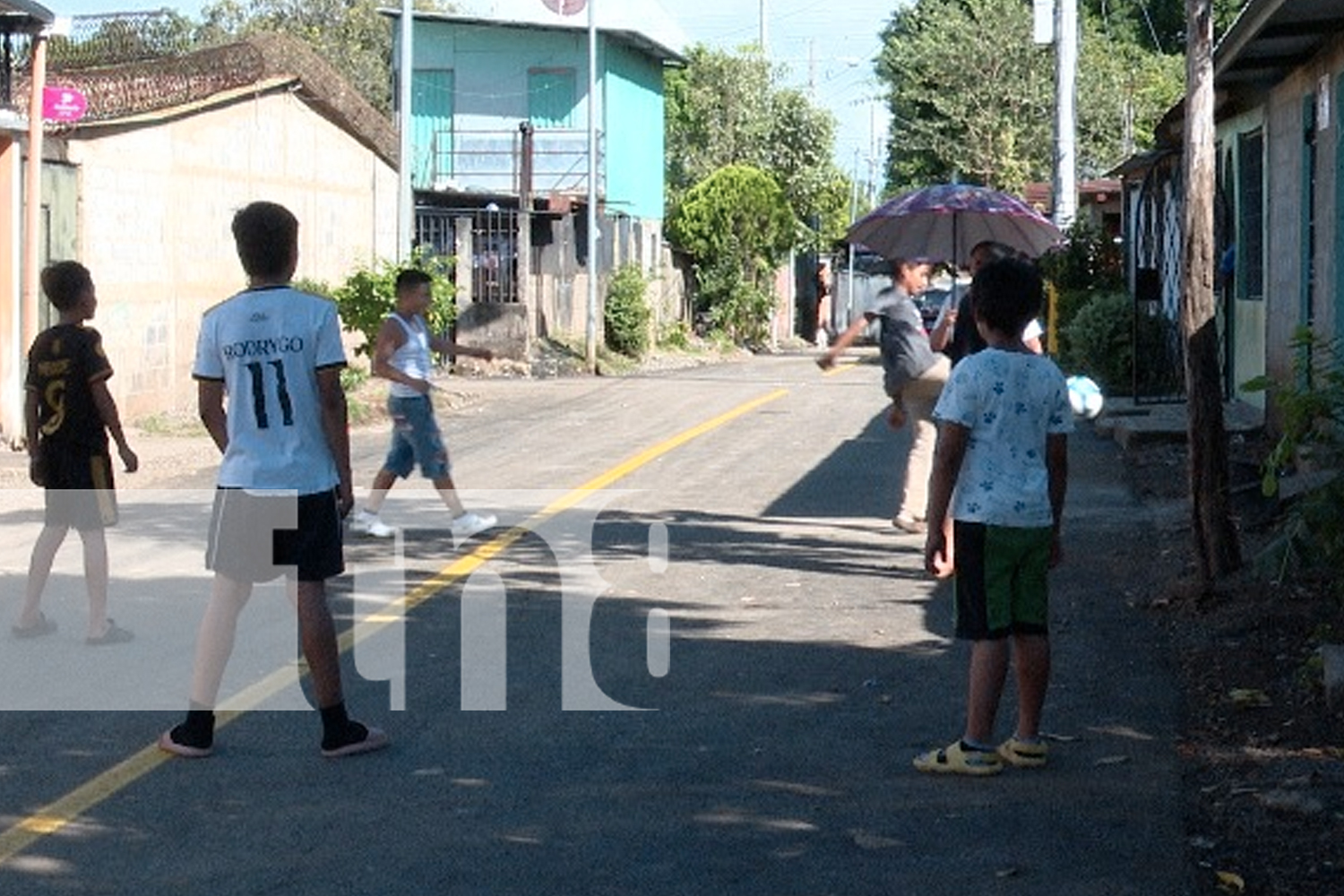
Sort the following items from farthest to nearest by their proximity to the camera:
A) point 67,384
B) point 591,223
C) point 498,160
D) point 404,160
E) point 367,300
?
point 498,160 → point 591,223 → point 404,160 → point 367,300 → point 67,384

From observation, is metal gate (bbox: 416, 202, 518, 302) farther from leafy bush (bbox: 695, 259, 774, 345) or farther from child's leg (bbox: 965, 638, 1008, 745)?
child's leg (bbox: 965, 638, 1008, 745)

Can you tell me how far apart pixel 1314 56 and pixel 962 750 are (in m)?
9.54

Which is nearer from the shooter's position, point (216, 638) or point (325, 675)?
point (325, 675)

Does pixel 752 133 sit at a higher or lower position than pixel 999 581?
higher

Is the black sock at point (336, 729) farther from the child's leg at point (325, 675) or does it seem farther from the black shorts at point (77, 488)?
the black shorts at point (77, 488)

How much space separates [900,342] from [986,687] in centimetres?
603

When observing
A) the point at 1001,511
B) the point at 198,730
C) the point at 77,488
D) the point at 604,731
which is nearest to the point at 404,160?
the point at 77,488

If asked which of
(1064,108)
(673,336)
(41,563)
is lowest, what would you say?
(41,563)

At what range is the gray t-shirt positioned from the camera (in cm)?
1322

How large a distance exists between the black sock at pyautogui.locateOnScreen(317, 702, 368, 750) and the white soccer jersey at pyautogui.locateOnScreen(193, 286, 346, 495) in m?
0.75

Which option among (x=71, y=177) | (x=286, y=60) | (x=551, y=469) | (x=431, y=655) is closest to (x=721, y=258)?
(x=286, y=60)

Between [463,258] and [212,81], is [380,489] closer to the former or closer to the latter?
[212,81]

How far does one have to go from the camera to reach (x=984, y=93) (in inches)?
2106

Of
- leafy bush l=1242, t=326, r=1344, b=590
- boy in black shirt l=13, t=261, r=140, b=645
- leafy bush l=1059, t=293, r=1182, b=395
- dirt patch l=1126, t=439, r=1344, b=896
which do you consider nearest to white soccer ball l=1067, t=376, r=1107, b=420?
dirt patch l=1126, t=439, r=1344, b=896
